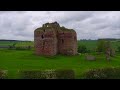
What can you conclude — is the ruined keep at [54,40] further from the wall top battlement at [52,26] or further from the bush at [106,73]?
the bush at [106,73]

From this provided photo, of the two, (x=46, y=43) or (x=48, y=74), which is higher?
(x=46, y=43)

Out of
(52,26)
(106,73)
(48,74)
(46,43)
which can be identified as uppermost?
(52,26)

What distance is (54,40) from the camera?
39250mm

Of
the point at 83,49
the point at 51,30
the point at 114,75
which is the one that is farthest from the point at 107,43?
the point at 114,75

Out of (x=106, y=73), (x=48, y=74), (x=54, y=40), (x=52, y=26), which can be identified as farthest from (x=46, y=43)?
(x=48, y=74)

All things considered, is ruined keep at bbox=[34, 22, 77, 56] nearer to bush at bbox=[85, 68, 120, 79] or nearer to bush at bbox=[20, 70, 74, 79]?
bush at bbox=[85, 68, 120, 79]

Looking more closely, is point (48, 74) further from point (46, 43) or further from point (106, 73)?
point (46, 43)

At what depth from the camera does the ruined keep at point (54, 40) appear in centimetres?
3866

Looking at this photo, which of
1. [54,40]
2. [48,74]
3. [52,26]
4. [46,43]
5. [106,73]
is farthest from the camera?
[52,26]
